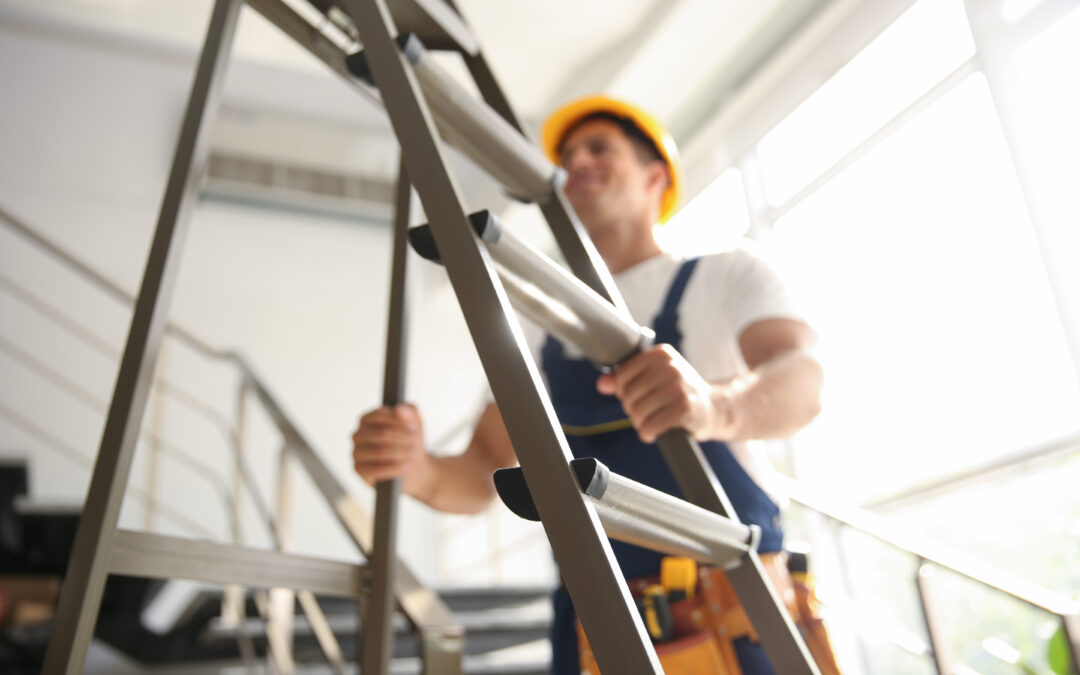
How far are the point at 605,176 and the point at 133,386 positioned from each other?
38.0 inches

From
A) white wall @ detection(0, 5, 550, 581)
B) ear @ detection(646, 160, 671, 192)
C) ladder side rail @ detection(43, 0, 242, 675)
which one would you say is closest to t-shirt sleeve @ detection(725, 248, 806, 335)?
ear @ detection(646, 160, 671, 192)

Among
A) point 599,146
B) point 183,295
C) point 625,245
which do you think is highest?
point 183,295

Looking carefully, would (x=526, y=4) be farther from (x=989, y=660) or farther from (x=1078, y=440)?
(x=989, y=660)

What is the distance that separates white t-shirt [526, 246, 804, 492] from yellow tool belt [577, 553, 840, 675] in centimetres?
15

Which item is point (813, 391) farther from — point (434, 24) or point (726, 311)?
point (434, 24)

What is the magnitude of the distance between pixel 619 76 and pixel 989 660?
2.74 meters

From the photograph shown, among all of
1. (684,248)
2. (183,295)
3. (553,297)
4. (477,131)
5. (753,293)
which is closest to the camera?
(553,297)

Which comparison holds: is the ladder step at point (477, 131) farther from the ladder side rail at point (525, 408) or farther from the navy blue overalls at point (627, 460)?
the navy blue overalls at point (627, 460)

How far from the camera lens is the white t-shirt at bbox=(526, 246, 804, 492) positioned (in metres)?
1.28

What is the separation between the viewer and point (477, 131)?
1.07 m

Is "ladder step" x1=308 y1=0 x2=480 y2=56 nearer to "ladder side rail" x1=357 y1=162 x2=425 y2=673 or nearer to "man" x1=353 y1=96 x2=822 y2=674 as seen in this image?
"ladder side rail" x1=357 y1=162 x2=425 y2=673

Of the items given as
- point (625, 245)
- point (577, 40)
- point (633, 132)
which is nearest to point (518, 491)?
point (625, 245)

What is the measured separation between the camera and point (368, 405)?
5754mm

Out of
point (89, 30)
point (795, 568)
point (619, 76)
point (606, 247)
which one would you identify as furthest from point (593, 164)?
point (89, 30)
